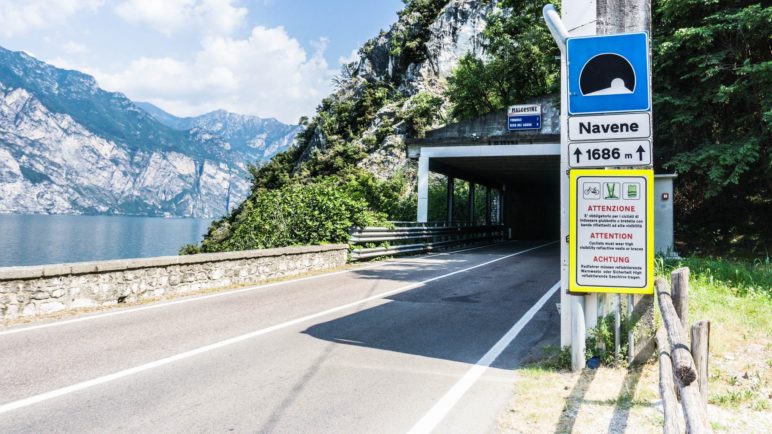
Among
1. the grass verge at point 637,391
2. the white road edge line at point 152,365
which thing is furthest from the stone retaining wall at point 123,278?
the grass verge at point 637,391

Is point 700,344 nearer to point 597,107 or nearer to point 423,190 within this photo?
point 597,107

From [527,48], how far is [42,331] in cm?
3773

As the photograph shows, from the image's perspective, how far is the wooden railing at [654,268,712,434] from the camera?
9.00 feet

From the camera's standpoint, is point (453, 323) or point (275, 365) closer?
point (275, 365)

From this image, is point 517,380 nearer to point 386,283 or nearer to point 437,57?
point 386,283

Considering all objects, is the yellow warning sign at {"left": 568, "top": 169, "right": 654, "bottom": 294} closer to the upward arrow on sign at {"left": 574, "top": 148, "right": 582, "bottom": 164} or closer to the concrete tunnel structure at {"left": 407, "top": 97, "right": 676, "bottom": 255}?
the upward arrow on sign at {"left": 574, "top": 148, "right": 582, "bottom": 164}

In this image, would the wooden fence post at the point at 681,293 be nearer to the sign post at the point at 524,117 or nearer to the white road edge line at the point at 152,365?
the white road edge line at the point at 152,365

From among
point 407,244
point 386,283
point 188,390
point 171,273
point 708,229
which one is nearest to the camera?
point 188,390

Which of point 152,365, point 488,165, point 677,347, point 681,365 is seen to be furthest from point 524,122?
point 681,365

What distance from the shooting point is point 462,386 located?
5.24m

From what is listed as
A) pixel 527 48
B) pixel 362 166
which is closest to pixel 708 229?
pixel 527 48

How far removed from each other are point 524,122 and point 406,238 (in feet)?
41.2

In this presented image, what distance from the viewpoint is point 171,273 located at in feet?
34.4

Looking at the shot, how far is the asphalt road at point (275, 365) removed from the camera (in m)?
4.30
